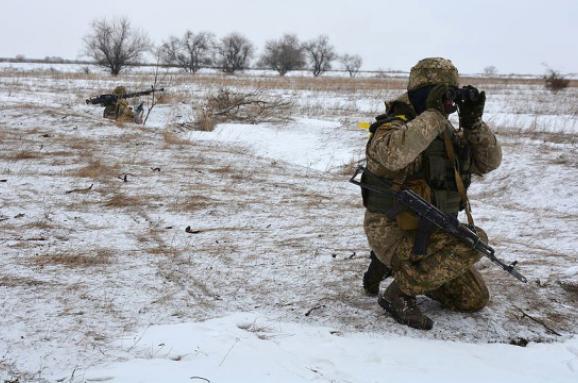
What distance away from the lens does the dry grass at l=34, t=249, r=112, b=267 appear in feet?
10.9

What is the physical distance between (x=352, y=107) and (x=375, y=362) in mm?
11512

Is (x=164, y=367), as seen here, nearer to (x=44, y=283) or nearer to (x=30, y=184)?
(x=44, y=283)

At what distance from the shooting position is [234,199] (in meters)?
5.29

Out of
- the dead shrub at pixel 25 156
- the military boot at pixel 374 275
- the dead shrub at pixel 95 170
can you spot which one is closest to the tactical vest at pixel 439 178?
the military boot at pixel 374 275

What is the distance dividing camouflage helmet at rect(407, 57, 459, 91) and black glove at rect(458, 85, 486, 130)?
125mm

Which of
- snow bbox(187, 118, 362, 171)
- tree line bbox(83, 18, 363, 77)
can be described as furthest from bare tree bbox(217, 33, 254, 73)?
snow bbox(187, 118, 362, 171)

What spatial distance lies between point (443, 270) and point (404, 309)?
312 mm

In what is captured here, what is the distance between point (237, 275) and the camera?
338 cm

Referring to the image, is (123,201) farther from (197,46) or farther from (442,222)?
(197,46)

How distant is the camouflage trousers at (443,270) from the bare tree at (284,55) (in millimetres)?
45617

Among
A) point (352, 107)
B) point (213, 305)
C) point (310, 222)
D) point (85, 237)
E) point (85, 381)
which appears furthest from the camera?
point (352, 107)

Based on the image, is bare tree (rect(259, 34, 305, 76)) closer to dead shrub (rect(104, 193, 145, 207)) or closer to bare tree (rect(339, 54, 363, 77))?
bare tree (rect(339, 54, 363, 77))

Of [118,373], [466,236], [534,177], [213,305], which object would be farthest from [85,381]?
[534,177]

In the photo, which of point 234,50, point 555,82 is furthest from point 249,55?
point 555,82
